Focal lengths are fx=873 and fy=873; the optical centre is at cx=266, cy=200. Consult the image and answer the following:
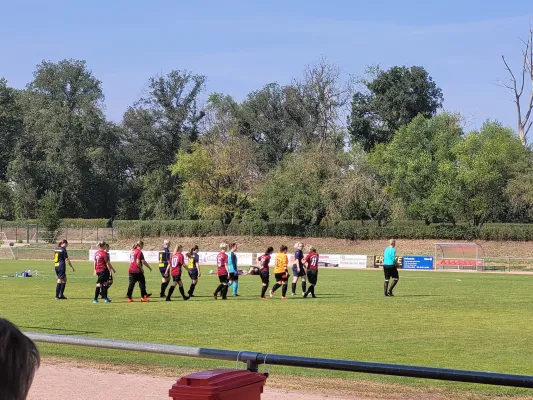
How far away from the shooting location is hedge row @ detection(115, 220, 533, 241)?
65812 millimetres

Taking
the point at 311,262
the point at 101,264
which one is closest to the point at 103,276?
the point at 101,264

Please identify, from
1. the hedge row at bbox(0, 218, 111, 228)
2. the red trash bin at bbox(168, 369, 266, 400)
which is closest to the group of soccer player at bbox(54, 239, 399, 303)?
the red trash bin at bbox(168, 369, 266, 400)

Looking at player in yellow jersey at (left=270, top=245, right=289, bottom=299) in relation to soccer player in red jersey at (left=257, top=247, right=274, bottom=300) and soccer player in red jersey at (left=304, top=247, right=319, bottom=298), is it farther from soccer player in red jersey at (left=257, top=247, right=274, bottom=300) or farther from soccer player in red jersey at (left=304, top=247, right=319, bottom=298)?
soccer player in red jersey at (left=304, top=247, right=319, bottom=298)

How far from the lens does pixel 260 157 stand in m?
88.8

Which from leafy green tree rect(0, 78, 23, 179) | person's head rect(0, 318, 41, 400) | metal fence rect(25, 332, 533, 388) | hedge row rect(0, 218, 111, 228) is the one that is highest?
leafy green tree rect(0, 78, 23, 179)

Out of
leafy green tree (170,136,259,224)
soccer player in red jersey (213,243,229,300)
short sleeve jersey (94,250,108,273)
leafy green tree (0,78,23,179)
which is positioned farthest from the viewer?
leafy green tree (0,78,23,179)

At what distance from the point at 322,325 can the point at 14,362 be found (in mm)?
16956

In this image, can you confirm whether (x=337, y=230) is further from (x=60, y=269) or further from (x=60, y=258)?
(x=60, y=269)

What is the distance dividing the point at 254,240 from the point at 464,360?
60621 millimetres

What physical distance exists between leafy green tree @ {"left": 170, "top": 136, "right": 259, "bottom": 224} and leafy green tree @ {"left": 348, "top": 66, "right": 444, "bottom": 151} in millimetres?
13432

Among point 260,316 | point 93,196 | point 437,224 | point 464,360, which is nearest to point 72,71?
point 93,196

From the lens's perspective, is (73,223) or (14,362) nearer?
(14,362)

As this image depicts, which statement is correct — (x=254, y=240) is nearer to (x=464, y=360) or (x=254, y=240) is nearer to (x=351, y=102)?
(x=351, y=102)

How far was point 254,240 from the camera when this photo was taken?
73.9m
